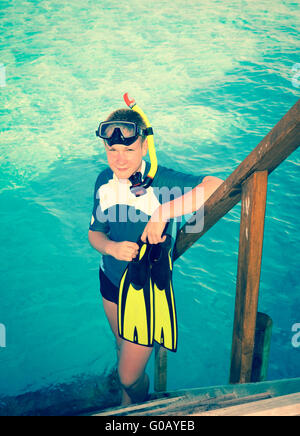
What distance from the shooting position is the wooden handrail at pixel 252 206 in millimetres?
1390

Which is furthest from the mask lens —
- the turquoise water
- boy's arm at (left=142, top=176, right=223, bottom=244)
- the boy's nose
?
the turquoise water

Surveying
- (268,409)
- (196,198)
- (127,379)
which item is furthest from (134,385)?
(196,198)

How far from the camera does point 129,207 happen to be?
2.17 metres

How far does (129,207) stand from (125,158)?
0.28 meters

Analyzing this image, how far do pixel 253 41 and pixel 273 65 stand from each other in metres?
2.25

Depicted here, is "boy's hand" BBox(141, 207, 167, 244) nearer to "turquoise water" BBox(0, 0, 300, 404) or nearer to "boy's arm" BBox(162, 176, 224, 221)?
"boy's arm" BBox(162, 176, 224, 221)

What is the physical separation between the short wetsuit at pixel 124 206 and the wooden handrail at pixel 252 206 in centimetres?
21

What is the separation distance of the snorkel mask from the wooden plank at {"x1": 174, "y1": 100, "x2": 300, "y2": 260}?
12.3 inches

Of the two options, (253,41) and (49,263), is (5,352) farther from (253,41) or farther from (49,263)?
(253,41)

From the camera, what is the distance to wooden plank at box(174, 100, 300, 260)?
1333 mm

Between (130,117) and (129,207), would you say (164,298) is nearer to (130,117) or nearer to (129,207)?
(129,207)

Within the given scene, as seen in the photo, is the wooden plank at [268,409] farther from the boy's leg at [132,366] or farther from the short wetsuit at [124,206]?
the short wetsuit at [124,206]

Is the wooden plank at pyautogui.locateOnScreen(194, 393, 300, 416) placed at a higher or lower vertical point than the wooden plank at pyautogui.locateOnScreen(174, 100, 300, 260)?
lower
